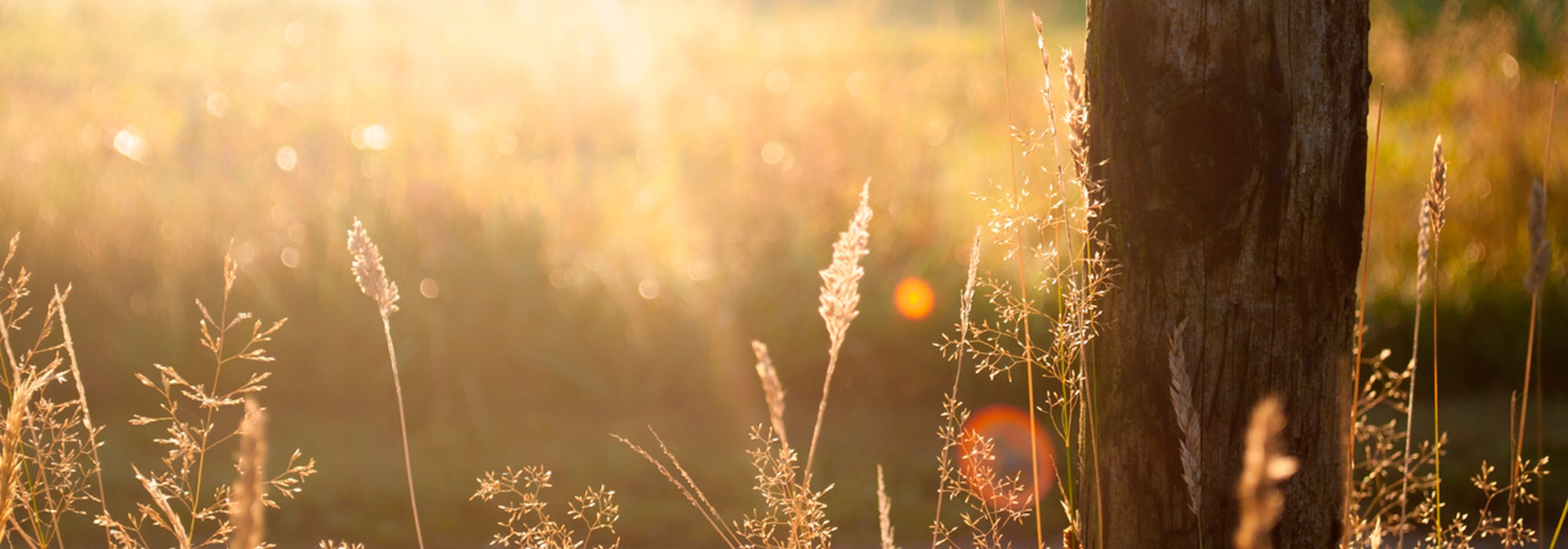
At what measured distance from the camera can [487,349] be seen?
15.4 ft

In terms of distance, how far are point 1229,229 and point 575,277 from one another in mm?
3638

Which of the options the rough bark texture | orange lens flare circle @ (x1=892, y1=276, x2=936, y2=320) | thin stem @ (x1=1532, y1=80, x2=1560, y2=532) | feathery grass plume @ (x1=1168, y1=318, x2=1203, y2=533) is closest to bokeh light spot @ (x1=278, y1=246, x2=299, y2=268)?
orange lens flare circle @ (x1=892, y1=276, x2=936, y2=320)

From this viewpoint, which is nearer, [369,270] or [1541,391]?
[369,270]

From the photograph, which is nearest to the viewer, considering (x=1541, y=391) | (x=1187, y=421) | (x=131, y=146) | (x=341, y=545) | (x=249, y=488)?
(x=249, y=488)

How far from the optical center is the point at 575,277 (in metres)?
4.87

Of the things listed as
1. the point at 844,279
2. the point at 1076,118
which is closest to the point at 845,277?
the point at 844,279

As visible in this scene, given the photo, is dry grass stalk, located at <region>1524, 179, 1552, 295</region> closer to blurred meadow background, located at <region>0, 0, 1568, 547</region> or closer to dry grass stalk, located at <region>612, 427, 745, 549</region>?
dry grass stalk, located at <region>612, 427, 745, 549</region>

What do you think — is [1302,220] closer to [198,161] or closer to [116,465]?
[116,465]

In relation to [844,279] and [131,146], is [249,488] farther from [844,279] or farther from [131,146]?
[131,146]

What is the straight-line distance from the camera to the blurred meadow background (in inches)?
168

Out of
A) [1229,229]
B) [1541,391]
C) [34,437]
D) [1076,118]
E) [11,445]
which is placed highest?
[1076,118]

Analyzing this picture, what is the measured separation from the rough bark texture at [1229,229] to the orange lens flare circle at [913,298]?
3.08 meters

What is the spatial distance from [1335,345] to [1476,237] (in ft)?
15.5

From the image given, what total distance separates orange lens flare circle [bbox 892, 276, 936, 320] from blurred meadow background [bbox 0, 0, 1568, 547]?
1 centimetres
